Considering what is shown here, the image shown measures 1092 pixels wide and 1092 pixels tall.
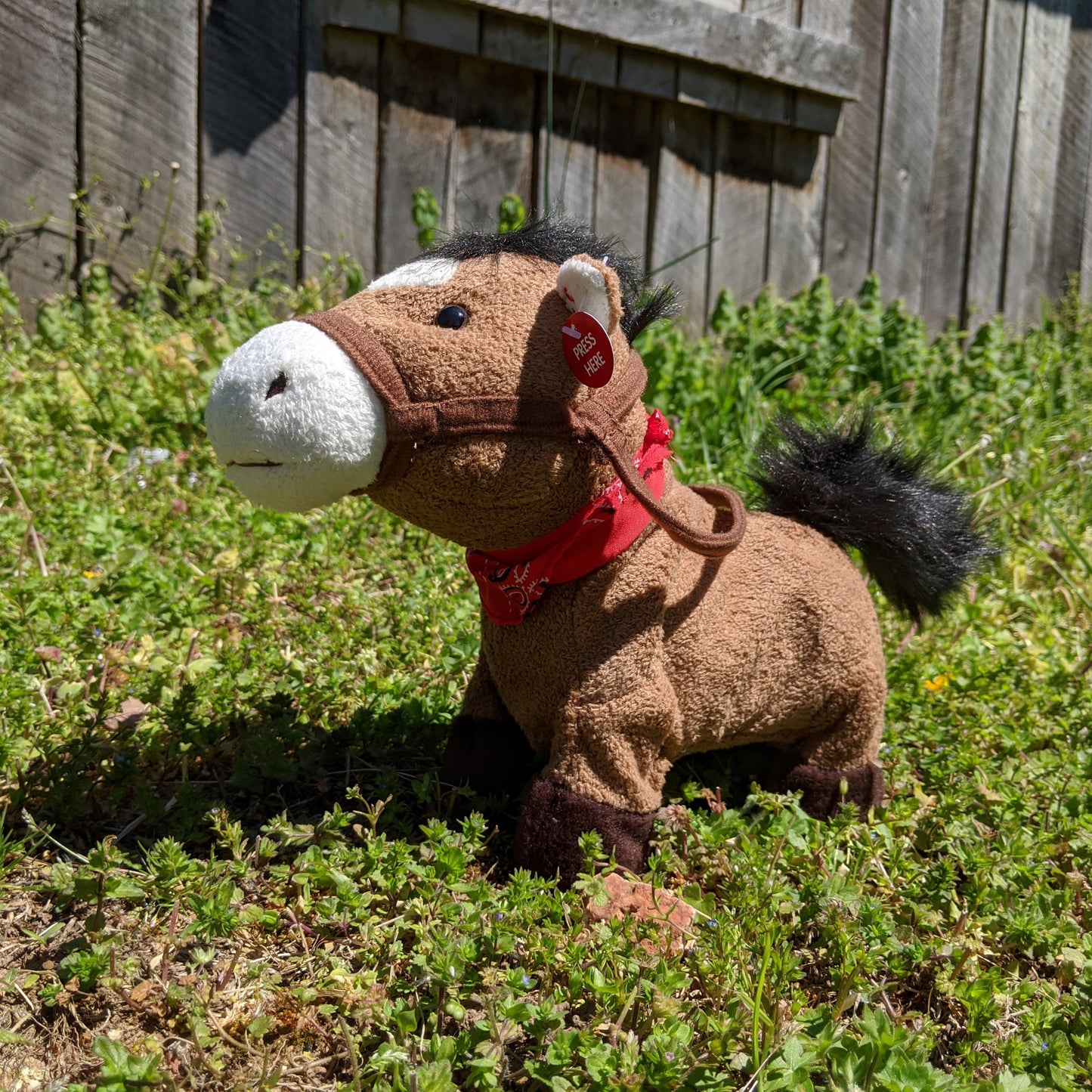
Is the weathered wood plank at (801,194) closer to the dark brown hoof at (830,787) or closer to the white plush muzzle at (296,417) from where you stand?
the dark brown hoof at (830,787)

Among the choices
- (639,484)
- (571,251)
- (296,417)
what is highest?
(571,251)

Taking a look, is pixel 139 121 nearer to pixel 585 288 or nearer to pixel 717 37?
pixel 717 37

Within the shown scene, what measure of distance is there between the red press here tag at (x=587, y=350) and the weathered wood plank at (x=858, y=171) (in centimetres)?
415

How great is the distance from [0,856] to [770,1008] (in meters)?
1.24

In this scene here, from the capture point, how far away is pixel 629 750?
6.07 ft

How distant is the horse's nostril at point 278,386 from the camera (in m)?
1.61

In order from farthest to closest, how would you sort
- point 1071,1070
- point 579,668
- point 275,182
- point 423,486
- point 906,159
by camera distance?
point 906,159
point 275,182
point 579,668
point 423,486
point 1071,1070

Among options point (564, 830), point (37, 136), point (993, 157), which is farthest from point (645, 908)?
point (993, 157)

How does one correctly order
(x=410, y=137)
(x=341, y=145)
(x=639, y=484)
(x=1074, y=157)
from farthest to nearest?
(x=1074, y=157) < (x=410, y=137) < (x=341, y=145) < (x=639, y=484)

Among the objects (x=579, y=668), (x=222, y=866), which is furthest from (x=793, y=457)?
(x=222, y=866)

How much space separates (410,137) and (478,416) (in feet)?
10.2

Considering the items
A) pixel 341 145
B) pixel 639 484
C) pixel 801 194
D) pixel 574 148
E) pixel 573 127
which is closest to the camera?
pixel 639 484

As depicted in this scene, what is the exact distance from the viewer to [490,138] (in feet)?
14.8

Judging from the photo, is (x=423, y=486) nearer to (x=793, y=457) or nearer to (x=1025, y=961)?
(x=793, y=457)
